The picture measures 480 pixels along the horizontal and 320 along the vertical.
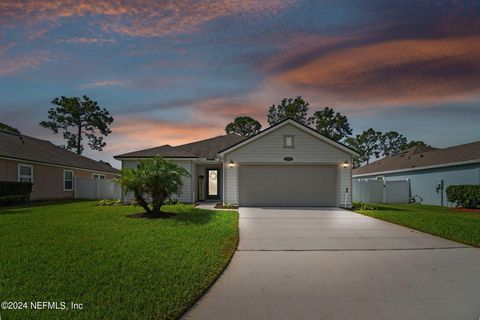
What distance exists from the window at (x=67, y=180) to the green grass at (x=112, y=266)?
1436 cm

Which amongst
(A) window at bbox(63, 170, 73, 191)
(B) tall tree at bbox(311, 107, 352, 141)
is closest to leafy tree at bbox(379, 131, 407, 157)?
(B) tall tree at bbox(311, 107, 352, 141)

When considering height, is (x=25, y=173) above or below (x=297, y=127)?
below

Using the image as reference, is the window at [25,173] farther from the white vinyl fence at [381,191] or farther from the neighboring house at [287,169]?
the white vinyl fence at [381,191]

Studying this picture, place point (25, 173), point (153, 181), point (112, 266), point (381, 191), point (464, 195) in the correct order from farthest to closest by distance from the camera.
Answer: point (381, 191) < point (25, 173) < point (464, 195) < point (153, 181) < point (112, 266)

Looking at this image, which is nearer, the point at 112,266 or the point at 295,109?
the point at 112,266

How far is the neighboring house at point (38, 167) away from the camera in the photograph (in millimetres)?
16672

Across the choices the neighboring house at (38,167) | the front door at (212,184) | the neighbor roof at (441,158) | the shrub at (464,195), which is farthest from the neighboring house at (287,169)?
the neighboring house at (38,167)

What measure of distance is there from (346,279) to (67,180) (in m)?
23.0

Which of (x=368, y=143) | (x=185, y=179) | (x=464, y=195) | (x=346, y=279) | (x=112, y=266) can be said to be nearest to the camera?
(x=346, y=279)

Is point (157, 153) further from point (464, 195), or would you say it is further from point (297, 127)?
point (464, 195)

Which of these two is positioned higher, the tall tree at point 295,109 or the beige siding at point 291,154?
the tall tree at point 295,109

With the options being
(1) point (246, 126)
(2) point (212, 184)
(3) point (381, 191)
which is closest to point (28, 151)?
(2) point (212, 184)

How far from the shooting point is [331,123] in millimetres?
41375

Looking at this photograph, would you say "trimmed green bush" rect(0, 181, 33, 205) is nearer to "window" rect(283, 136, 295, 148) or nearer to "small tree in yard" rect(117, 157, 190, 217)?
"small tree in yard" rect(117, 157, 190, 217)
